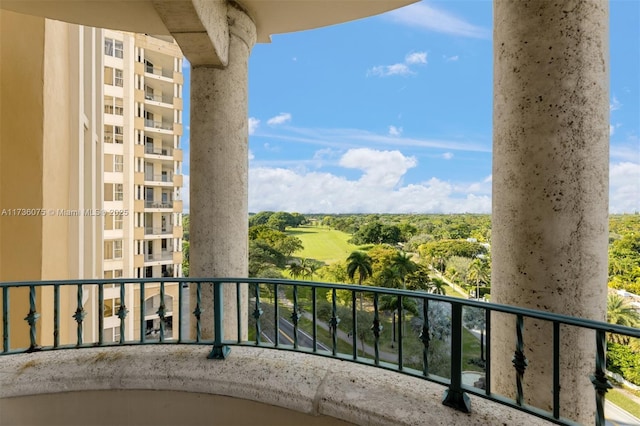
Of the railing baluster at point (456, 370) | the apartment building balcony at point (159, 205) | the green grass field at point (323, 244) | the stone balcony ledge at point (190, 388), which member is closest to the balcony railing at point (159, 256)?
the apartment building balcony at point (159, 205)

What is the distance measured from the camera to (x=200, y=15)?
2.69 metres

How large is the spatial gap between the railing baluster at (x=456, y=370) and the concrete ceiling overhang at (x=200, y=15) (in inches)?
114

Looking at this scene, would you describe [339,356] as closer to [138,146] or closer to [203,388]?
[203,388]

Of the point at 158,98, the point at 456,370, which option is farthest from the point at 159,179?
the point at 456,370

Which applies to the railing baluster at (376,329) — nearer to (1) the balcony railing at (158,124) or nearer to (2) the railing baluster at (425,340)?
(2) the railing baluster at (425,340)

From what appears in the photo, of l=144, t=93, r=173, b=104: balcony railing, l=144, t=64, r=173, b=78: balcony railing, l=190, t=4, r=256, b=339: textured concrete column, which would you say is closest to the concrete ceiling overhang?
l=190, t=4, r=256, b=339: textured concrete column

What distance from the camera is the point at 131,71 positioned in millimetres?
21578

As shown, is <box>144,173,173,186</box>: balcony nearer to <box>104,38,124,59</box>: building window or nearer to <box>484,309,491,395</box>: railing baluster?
<box>104,38,124,59</box>: building window

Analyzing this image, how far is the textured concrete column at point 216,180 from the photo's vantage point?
313 centimetres

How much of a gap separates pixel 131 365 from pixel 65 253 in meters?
4.53

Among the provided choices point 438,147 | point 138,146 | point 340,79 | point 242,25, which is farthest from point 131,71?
point 340,79

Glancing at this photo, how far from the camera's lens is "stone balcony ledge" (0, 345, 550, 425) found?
1.97 meters

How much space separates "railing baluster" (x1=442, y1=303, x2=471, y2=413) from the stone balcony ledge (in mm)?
93

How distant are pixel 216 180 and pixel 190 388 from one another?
1760 millimetres
